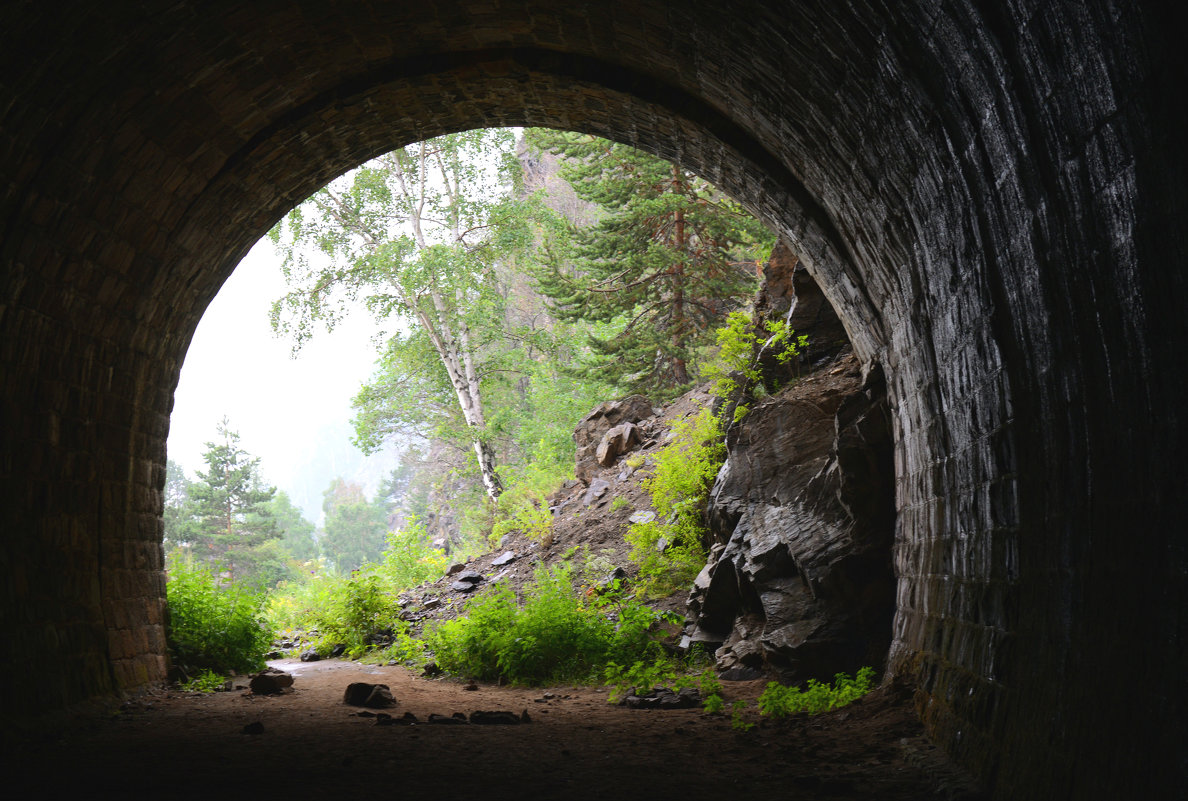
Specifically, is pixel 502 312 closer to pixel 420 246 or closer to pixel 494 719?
pixel 420 246

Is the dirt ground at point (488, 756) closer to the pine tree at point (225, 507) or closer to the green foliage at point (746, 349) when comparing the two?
the green foliage at point (746, 349)

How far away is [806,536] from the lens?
816 centimetres

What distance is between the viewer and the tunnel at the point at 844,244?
8.99 ft

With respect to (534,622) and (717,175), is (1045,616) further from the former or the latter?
(534,622)

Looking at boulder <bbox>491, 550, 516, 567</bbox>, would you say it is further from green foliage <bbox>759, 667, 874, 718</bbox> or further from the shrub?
green foliage <bbox>759, 667, 874, 718</bbox>

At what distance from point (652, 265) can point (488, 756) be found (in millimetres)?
15029

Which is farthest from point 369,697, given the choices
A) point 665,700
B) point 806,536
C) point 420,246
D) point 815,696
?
point 420,246

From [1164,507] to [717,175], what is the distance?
6829 mm

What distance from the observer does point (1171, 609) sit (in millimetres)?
2559

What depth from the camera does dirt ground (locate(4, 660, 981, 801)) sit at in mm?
4438

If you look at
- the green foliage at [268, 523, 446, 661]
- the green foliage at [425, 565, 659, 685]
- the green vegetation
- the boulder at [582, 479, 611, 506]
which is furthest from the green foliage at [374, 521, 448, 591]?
the green foliage at [425, 565, 659, 685]

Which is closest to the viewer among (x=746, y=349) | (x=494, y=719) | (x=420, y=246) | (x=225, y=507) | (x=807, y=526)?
(x=494, y=719)

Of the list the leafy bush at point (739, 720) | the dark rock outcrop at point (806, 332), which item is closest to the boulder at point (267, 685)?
the leafy bush at point (739, 720)

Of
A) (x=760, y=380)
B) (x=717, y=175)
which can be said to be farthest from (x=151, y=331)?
(x=760, y=380)
